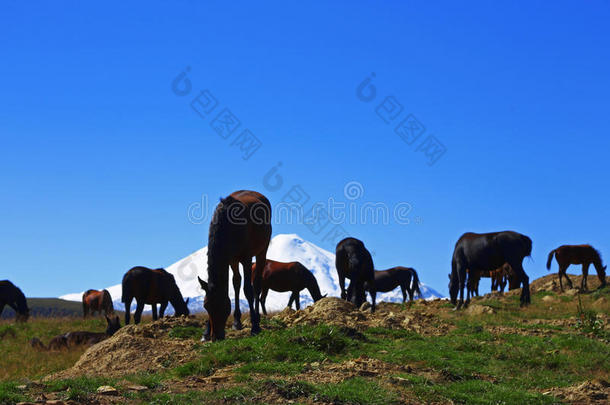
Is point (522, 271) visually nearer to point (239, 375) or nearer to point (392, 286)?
point (392, 286)

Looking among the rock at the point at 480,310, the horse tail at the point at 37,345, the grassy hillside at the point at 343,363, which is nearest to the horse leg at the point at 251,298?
the grassy hillside at the point at 343,363

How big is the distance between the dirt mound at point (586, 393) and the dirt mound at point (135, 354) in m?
6.59

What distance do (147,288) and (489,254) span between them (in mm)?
13156

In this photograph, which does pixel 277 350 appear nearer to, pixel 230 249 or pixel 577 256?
pixel 230 249

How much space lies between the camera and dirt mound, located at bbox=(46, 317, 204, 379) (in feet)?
40.8

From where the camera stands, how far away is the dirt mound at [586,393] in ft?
33.2

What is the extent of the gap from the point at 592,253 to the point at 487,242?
10.4 m

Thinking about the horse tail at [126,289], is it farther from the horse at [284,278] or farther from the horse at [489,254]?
the horse at [489,254]

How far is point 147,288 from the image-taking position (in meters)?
23.6

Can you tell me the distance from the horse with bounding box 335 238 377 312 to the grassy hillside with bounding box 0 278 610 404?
5509 millimetres

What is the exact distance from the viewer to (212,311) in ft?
43.5

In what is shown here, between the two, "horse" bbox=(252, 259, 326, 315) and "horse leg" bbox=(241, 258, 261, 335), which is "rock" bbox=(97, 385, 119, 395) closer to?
"horse leg" bbox=(241, 258, 261, 335)

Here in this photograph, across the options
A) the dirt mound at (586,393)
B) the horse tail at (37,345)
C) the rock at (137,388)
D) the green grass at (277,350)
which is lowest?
the dirt mound at (586,393)

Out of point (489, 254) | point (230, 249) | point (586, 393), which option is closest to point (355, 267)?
point (489, 254)
